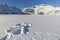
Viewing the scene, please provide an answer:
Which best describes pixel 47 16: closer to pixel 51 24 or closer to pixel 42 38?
pixel 51 24

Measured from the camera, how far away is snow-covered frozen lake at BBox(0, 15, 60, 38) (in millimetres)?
1429

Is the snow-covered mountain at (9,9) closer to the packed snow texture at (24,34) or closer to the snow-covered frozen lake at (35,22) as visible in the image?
the snow-covered frozen lake at (35,22)

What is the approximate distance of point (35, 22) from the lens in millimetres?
1458

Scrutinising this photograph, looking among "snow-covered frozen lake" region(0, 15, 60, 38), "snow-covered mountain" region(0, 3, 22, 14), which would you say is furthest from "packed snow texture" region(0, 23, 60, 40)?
"snow-covered mountain" region(0, 3, 22, 14)

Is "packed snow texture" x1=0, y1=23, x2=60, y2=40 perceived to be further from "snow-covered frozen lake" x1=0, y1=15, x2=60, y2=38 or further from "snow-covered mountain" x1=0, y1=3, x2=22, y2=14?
"snow-covered mountain" x1=0, y1=3, x2=22, y2=14

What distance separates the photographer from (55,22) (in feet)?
4.68

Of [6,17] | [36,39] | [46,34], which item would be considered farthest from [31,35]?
[6,17]

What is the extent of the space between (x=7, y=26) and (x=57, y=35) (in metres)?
0.66

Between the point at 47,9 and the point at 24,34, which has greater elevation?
the point at 47,9

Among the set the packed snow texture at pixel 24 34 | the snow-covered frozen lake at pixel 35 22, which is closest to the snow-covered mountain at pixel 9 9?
the snow-covered frozen lake at pixel 35 22

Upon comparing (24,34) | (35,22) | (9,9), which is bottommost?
(24,34)

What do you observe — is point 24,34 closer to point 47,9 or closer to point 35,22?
point 35,22

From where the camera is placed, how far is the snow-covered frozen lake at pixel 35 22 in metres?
1.43

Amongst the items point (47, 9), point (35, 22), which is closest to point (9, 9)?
point (35, 22)
